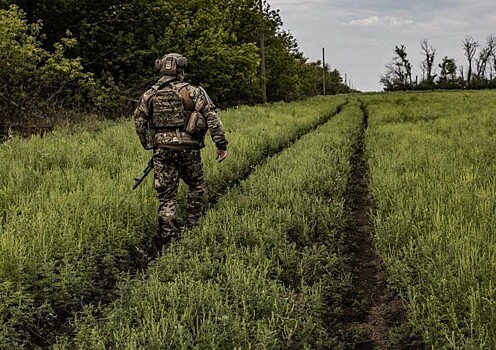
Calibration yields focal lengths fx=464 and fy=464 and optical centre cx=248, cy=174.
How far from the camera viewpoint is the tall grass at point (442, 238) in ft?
10.4

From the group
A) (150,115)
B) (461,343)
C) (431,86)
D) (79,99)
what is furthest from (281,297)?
(431,86)

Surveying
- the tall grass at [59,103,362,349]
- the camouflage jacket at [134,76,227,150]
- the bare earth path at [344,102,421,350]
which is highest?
the camouflage jacket at [134,76,227,150]

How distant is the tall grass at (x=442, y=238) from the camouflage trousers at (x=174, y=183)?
8.07 feet

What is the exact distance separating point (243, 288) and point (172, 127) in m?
2.96

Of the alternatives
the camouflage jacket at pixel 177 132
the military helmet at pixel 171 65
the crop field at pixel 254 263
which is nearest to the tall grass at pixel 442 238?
the crop field at pixel 254 263

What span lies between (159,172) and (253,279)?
9.19 feet

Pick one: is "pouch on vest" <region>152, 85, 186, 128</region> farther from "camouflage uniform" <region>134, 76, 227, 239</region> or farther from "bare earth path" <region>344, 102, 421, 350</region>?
"bare earth path" <region>344, 102, 421, 350</region>

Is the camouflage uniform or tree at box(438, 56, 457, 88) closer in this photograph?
the camouflage uniform

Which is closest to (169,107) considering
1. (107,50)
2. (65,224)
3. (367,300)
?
(65,224)

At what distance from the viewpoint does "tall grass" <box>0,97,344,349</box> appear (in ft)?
12.8

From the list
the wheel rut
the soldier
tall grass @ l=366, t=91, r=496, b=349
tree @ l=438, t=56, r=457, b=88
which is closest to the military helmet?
the soldier

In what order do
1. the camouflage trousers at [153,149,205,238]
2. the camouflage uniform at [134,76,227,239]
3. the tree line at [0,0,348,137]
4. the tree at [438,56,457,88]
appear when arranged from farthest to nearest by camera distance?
the tree at [438,56,457,88]
the tree line at [0,0,348,137]
the camouflage uniform at [134,76,227,239]
the camouflage trousers at [153,149,205,238]

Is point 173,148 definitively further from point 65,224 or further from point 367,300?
point 367,300

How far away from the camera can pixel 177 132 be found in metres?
6.17
